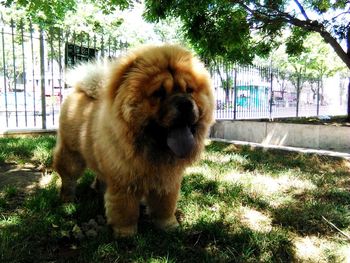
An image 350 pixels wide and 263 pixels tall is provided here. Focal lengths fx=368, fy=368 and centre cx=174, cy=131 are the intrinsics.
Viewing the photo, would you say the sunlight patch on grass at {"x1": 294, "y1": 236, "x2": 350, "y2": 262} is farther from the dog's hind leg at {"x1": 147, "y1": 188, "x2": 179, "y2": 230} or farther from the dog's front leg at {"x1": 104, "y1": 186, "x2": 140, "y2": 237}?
the dog's front leg at {"x1": 104, "y1": 186, "x2": 140, "y2": 237}

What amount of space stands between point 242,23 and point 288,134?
287 cm

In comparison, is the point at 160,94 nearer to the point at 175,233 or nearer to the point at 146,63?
the point at 146,63

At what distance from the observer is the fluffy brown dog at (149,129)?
9.05ft

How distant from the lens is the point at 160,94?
9.09 ft

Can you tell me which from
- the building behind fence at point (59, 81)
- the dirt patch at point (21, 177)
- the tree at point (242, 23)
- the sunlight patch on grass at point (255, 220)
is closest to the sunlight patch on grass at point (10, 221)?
the dirt patch at point (21, 177)

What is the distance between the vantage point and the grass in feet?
9.28

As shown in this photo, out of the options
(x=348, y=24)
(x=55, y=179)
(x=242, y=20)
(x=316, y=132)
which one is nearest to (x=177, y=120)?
(x=55, y=179)

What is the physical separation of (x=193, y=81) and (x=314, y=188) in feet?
8.42

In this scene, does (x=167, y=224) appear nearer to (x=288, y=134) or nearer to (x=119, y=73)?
(x=119, y=73)

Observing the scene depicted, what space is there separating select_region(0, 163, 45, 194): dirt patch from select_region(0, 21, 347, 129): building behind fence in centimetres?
126

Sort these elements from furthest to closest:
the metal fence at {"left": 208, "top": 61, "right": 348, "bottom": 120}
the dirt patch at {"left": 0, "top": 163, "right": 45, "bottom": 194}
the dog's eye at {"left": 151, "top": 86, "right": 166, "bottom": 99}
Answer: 1. the metal fence at {"left": 208, "top": 61, "right": 348, "bottom": 120}
2. the dirt patch at {"left": 0, "top": 163, "right": 45, "bottom": 194}
3. the dog's eye at {"left": 151, "top": 86, "right": 166, "bottom": 99}

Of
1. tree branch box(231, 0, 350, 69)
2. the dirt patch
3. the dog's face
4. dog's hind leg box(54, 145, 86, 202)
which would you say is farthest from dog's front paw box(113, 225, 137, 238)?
tree branch box(231, 0, 350, 69)

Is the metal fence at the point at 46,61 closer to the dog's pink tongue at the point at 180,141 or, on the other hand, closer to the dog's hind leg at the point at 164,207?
the dog's hind leg at the point at 164,207

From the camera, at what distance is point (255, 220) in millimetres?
3627
